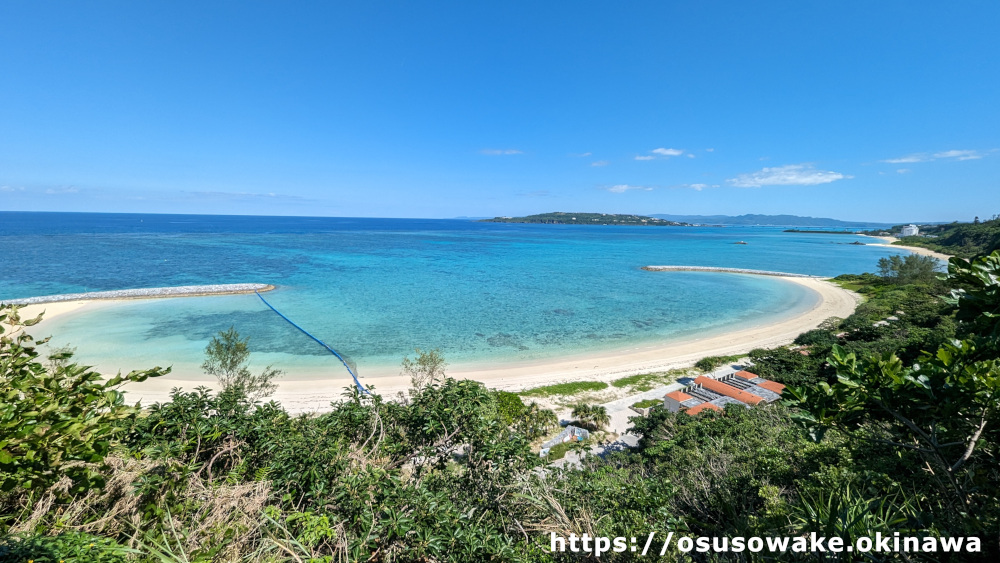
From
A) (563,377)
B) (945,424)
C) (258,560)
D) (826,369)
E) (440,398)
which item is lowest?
A: (563,377)

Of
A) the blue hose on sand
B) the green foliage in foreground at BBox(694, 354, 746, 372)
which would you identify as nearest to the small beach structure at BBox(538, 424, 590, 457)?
the blue hose on sand

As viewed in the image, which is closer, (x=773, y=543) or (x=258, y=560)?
(x=258, y=560)

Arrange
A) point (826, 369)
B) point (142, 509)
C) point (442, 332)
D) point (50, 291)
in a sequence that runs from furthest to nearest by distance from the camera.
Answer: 1. point (50, 291)
2. point (442, 332)
3. point (826, 369)
4. point (142, 509)

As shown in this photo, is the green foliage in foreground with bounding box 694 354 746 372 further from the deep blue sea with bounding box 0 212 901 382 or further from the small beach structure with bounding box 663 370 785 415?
the deep blue sea with bounding box 0 212 901 382

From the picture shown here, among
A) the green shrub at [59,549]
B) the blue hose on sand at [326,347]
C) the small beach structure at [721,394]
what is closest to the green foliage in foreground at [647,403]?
the small beach structure at [721,394]

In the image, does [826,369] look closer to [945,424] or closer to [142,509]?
[945,424]

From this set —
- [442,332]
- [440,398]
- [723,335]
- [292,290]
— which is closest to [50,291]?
[292,290]

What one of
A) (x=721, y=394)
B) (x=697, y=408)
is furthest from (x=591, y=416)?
(x=721, y=394)
